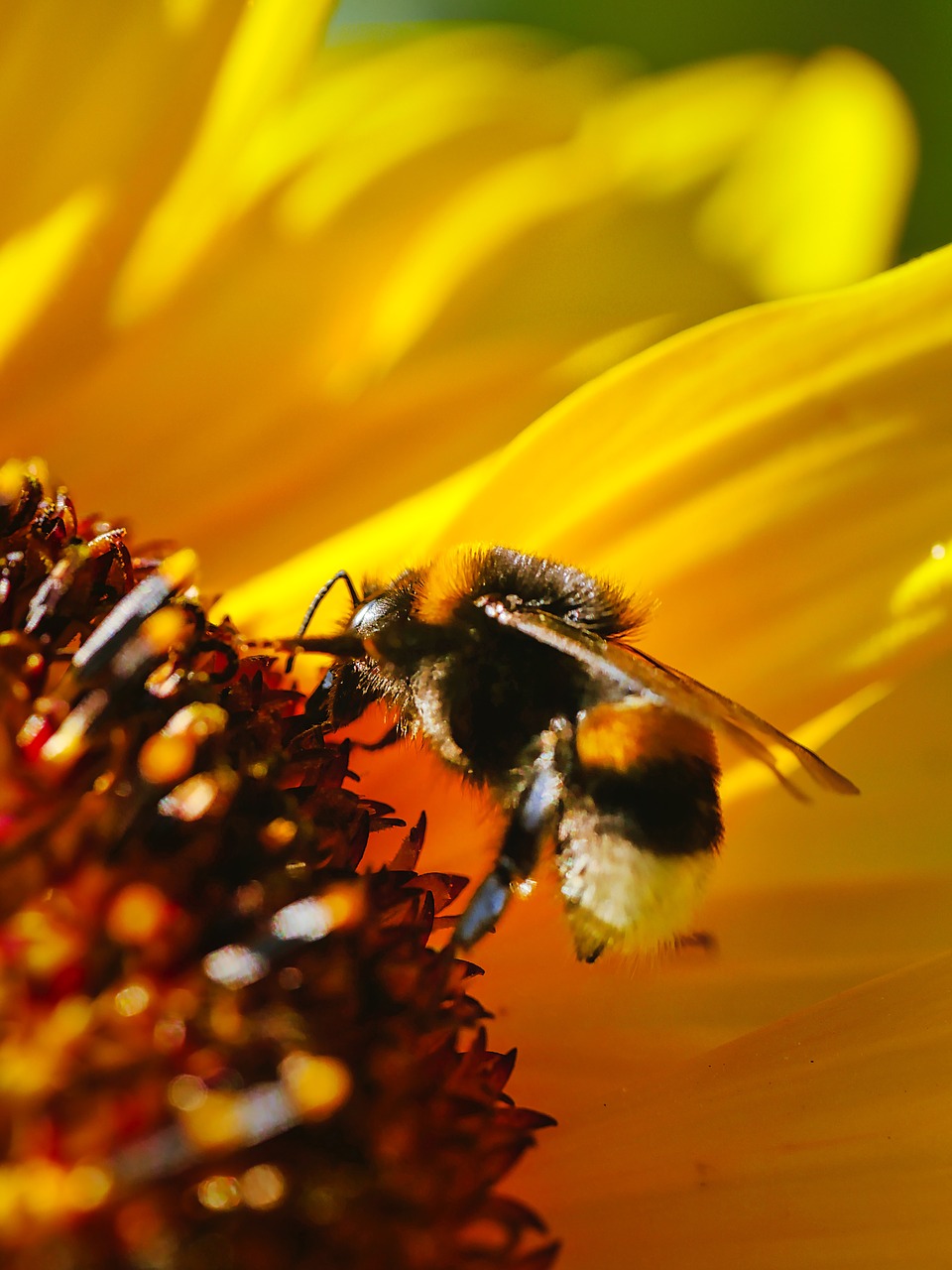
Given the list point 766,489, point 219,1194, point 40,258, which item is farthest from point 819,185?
point 219,1194

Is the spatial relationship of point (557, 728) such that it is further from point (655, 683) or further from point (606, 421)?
point (606, 421)

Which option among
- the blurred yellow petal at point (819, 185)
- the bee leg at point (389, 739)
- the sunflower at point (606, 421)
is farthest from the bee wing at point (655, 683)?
the blurred yellow petal at point (819, 185)

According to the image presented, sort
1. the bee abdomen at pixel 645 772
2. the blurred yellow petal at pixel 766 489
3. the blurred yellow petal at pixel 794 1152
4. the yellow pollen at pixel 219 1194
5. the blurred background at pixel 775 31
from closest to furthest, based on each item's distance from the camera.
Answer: the yellow pollen at pixel 219 1194 < the bee abdomen at pixel 645 772 < the blurred yellow petal at pixel 794 1152 < the blurred yellow petal at pixel 766 489 < the blurred background at pixel 775 31

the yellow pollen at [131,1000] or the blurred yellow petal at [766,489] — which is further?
the blurred yellow petal at [766,489]

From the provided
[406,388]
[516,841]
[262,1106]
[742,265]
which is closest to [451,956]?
[516,841]

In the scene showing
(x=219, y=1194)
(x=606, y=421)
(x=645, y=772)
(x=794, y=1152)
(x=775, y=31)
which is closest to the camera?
(x=219, y=1194)

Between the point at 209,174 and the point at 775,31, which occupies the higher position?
the point at 775,31

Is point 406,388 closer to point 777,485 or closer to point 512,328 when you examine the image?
point 512,328

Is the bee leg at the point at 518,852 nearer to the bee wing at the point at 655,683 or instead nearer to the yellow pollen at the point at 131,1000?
the bee wing at the point at 655,683
